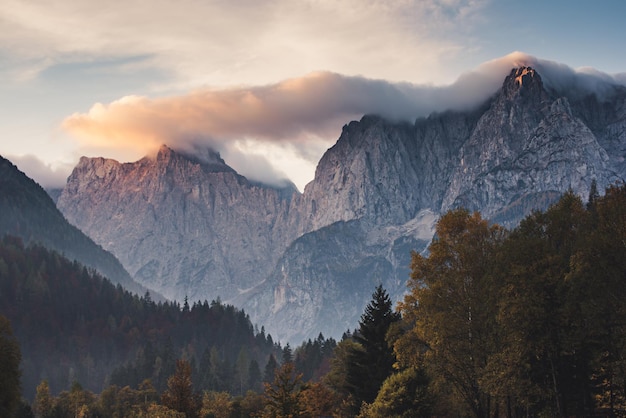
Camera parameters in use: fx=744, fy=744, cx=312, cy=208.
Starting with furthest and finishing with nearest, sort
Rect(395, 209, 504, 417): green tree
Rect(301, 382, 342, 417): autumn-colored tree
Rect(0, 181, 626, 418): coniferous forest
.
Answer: Rect(301, 382, 342, 417): autumn-colored tree → Rect(395, 209, 504, 417): green tree → Rect(0, 181, 626, 418): coniferous forest

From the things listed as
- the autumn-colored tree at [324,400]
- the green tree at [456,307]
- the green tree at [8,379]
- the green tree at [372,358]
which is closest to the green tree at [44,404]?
the autumn-colored tree at [324,400]

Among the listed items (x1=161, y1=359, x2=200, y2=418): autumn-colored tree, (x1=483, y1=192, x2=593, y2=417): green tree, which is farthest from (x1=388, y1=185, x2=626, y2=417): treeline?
(x1=161, y1=359, x2=200, y2=418): autumn-colored tree

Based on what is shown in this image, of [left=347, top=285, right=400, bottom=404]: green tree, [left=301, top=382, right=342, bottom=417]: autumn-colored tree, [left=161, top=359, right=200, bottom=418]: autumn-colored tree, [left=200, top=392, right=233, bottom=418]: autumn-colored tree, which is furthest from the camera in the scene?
[left=200, top=392, right=233, bottom=418]: autumn-colored tree

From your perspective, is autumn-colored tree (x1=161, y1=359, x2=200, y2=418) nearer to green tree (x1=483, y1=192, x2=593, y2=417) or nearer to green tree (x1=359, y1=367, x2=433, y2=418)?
green tree (x1=359, y1=367, x2=433, y2=418)

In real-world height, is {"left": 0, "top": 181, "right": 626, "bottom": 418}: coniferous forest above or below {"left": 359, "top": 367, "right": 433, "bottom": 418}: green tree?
above

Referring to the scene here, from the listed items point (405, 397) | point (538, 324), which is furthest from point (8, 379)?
point (538, 324)

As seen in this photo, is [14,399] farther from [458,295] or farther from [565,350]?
[565,350]

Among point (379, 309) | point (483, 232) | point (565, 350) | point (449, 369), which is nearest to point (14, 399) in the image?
point (379, 309)

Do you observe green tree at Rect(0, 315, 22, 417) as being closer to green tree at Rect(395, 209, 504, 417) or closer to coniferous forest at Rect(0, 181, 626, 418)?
coniferous forest at Rect(0, 181, 626, 418)

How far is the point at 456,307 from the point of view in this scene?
222ft

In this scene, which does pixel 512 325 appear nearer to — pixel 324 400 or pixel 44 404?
pixel 324 400

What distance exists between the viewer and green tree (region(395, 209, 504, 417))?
66438mm

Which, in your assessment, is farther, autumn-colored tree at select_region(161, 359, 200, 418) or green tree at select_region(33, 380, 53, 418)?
green tree at select_region(33, 380, 53, 418)

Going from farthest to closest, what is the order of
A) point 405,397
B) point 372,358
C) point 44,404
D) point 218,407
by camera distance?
point 44,404, point 218,407, point 372,358, point 405,397
